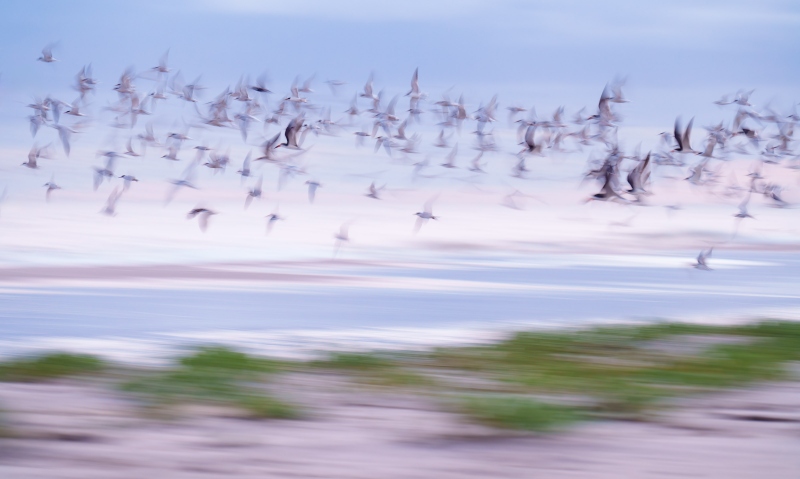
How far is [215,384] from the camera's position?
6918 millimetres

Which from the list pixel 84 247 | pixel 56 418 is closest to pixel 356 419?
pixel 56 418

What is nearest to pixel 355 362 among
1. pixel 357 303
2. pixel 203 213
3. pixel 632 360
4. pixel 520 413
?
pixel 632 360

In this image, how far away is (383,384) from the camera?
728 cm

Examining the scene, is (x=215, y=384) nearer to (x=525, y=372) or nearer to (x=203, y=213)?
(x=525, y=372)

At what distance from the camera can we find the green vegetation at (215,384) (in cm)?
634

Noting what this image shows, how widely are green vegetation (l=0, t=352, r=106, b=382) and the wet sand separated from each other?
0.63m

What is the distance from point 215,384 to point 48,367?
1294 millimetres

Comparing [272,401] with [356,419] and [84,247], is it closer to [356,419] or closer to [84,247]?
[356,419]

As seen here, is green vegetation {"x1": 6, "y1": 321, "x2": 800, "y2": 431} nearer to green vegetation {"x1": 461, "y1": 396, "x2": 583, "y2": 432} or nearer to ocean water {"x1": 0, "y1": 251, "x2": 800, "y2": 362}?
green vegetation {"x1": 461, "y1": 396, "x2": 583, "y2": 432}

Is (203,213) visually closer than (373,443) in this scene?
No

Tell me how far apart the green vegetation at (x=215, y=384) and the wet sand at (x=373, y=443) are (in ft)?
0.41

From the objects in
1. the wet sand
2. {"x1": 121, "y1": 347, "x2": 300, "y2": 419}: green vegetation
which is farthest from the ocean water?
the wet sand

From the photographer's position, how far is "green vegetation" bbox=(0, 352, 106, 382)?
738 centimetres

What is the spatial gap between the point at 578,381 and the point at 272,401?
2.03 meters
